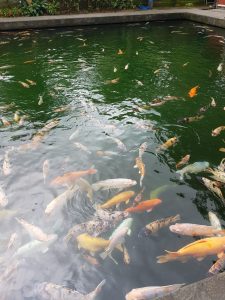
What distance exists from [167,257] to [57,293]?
4.43 feet

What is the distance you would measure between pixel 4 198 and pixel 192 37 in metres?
12.1

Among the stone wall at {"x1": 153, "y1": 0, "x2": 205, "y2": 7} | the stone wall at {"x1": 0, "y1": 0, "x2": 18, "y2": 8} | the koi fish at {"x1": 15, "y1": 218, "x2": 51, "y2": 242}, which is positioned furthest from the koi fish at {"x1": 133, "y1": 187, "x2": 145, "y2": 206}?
the stone wall at {"x1": 153, "y1": 0, "x2": 205, "y2": 7}

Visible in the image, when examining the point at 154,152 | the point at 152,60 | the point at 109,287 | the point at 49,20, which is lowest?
the point at 109,287

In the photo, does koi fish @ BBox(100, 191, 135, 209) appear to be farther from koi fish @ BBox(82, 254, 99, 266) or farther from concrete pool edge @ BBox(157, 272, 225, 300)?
concrete pool edge @ BBox(157, 272, 225, 300)

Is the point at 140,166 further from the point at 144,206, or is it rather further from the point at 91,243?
the point at 91,243

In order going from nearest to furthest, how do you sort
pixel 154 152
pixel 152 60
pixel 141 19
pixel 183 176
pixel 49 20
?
pixel 183 176
pixel 154 152
pixel 152 60
pixel 49 20
pixel 141 19

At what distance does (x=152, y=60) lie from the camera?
449 inches

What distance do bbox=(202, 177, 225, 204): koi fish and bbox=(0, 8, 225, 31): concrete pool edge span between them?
474 inches

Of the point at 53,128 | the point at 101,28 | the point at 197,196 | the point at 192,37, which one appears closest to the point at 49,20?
the point at 101,28

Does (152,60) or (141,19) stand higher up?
(141,19)

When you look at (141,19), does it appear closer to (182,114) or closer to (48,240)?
(182,114)

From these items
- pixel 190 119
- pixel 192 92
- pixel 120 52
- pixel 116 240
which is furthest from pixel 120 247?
pixel 120 52

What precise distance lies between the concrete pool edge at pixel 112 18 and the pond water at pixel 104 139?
94.1 inches

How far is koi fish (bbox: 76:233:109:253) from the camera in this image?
13.3ft
